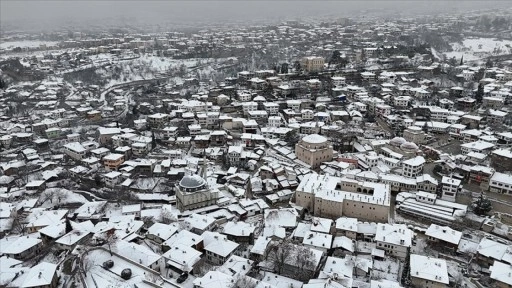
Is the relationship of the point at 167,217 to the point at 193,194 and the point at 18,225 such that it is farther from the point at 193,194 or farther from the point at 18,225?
the point at 18,225

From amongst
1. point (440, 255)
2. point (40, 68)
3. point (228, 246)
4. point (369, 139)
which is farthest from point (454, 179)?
point (40, 68)

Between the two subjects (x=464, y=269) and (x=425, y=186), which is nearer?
(x=464, y=269)

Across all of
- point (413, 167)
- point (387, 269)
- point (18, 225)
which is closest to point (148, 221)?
point (18, 225)

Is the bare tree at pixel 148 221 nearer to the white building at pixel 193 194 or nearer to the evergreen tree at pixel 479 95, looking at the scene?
the white building at pixel 193 194

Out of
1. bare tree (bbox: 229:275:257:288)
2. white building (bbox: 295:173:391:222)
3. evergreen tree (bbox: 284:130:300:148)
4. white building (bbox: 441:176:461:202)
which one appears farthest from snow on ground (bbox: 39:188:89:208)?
white building (bbox: 441:176:461:202)

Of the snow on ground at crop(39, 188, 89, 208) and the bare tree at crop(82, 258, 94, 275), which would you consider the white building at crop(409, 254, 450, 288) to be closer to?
the bare tree at crop(82, 258, 94, 275)

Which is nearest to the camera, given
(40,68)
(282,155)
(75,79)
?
(282,155)

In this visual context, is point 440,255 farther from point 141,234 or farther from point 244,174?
point 141,234
